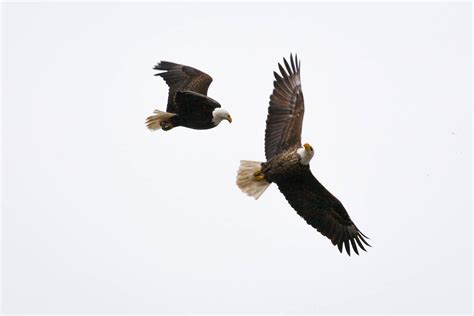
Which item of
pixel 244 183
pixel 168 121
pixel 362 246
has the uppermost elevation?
pixel 168 121

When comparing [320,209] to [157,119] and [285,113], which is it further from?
[157,119]

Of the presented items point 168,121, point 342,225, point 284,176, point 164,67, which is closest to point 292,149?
point 284,176

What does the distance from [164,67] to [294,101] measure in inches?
92.2

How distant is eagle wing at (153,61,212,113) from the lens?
1195cm

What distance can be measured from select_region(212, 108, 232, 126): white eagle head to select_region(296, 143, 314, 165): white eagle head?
1.59 meters

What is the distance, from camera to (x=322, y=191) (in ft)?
32.4

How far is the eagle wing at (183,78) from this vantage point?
39.2 ft

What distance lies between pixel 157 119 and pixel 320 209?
95.7 inches

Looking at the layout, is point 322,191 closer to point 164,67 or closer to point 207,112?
point 207,112

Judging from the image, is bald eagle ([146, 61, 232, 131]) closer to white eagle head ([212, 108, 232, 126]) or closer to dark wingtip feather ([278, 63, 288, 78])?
white eagle head ([212, 108, 232, 126])

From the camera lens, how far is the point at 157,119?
445 inches

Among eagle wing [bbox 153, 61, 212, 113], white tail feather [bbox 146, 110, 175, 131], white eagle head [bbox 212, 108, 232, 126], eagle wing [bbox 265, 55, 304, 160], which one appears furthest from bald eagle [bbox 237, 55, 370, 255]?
eagle wing [bbox 153, 61, 212, 113]

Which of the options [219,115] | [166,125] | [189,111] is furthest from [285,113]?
[166,125]

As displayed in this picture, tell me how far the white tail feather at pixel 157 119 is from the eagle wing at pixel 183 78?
21.4 inches
